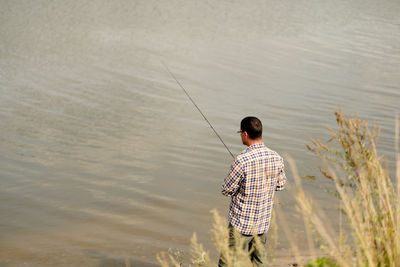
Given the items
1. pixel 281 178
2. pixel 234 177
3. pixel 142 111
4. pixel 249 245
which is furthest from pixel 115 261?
pixel 142 111

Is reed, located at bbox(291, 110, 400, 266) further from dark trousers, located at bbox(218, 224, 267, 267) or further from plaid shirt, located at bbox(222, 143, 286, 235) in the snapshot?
dark trousers, located at bbox(218, 224, 267, 267)

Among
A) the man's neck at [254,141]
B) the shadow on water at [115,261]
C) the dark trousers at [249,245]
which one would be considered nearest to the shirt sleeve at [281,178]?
the man's neck at [254,141]

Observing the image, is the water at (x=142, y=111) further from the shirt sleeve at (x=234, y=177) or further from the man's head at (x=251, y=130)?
the man's head at (x=251, y=130)

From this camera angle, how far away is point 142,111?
10492 mm

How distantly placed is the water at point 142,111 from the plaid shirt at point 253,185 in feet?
6.40

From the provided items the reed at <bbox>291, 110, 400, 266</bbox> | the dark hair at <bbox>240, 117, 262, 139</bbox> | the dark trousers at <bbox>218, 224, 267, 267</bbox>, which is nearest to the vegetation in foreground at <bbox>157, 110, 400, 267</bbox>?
the reed at <bbox>291, 110, 400, 266</bbox>

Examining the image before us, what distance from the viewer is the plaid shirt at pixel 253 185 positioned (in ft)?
12.4

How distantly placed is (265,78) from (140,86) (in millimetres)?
3975

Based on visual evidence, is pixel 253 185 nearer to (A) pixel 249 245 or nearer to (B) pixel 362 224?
(A) pixel 249 245

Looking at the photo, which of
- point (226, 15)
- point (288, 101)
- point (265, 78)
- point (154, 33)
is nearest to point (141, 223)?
point (288, 101)

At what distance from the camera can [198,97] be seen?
1185 cm

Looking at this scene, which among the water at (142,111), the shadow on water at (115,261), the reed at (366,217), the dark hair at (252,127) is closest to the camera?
the reed at (366,217)

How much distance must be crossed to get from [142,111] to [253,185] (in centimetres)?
→ 693

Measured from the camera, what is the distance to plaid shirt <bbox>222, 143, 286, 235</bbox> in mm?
3793
